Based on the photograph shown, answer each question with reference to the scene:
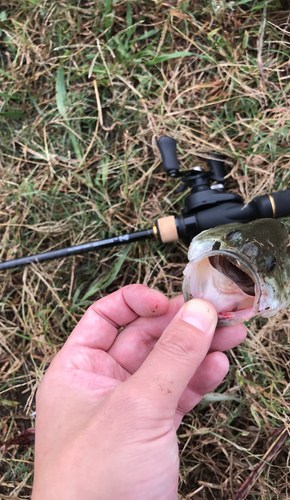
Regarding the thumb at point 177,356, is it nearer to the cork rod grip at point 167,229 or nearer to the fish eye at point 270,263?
the fish eye at point 270,263

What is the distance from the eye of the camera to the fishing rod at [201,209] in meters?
2.10

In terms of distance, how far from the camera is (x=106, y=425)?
1339 millimetres

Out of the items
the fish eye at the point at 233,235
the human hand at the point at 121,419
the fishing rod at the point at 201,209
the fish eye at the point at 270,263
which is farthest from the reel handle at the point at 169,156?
the human hand at the point at 121,419

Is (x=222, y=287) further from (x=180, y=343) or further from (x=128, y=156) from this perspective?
(x=128, y=156)

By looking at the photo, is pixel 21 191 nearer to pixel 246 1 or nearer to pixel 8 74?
pixel 8 74

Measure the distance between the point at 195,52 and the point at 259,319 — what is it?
2135 millimetres

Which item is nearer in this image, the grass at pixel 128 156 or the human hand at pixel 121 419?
the human hand at pixel 121 419

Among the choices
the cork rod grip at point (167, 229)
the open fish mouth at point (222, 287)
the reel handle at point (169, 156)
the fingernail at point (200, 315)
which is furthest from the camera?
the reel handle at point (169, 156)

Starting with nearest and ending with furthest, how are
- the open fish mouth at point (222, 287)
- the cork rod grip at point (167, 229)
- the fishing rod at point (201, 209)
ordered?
1. the open fish mouth at point (222, 287)
2. the fishing rod at point (201, 209)
3. the cork rod grip at point (167, 229)

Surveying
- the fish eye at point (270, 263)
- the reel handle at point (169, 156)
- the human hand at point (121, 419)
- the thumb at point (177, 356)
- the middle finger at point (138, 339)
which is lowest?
the middle finger at point (138, 339)

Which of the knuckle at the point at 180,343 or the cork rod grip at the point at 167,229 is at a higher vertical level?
the knuckle at the point at 180,343

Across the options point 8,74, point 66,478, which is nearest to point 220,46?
point 8,74

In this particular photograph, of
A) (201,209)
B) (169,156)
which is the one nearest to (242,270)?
(201,209)

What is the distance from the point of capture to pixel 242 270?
5.27 feet
